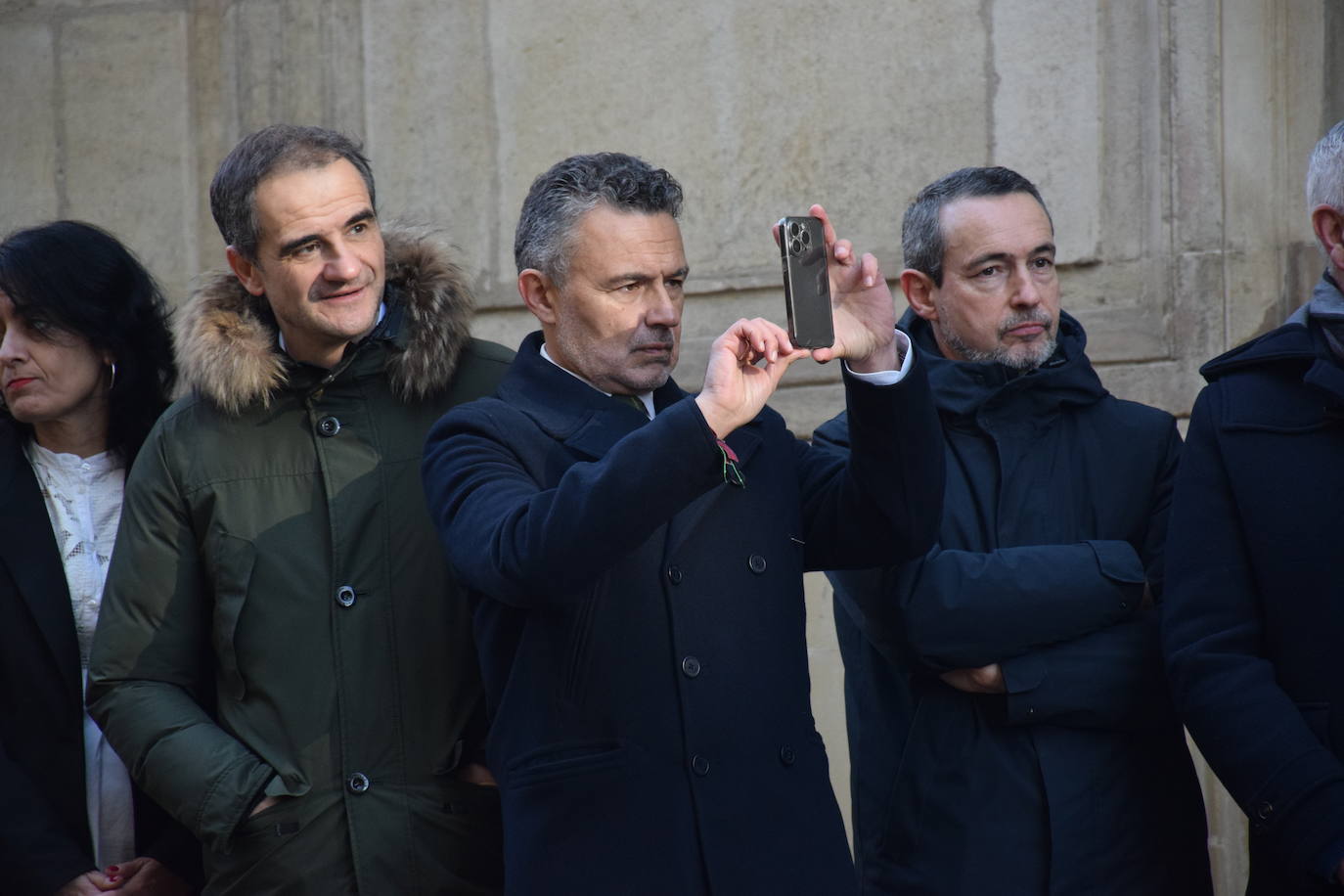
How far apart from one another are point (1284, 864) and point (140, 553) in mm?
1992

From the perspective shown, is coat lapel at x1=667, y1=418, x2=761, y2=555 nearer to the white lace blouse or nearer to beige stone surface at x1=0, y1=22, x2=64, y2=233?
the white lace blouse

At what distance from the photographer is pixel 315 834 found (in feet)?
9.42

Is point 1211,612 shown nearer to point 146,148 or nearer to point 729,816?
point 729,816

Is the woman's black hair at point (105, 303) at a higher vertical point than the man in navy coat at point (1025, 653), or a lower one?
higher

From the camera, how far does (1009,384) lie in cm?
307

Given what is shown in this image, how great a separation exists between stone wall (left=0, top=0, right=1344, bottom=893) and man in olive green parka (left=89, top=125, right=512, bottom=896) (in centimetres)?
163

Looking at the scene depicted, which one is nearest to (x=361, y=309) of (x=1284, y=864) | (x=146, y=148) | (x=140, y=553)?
(x=140, y=553)

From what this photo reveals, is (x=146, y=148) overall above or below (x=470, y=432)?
above

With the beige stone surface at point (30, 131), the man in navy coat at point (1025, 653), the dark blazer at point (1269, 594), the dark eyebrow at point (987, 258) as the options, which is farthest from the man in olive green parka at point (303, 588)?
the beige stone surface at point (30, 131)

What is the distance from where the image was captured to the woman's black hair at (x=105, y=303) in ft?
11.3

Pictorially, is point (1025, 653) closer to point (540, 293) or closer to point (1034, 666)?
point (1034, 666)

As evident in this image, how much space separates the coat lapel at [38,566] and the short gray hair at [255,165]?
73 cm

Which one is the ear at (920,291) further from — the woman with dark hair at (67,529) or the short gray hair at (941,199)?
the woman with dark hair at (67,529)

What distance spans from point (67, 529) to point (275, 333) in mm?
673
